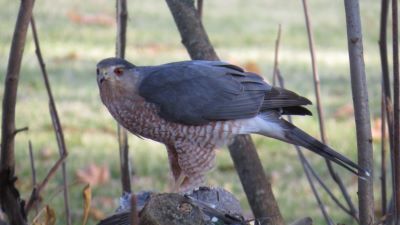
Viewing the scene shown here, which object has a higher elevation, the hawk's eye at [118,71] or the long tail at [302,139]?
the hawk's eye at [118,71]

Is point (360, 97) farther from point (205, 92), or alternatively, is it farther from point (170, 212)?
point (205, 92)

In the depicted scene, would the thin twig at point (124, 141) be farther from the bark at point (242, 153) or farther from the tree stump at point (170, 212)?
the tree stump at point (170, 212)

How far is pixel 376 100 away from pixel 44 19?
485 cm

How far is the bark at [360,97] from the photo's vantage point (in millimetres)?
2346

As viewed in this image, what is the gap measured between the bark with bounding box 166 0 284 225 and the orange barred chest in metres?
0.13

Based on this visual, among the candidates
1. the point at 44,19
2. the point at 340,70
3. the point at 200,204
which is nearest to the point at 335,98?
the point at 340,70

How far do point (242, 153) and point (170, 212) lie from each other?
1.12m

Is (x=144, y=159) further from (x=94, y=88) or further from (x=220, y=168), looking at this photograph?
(x=94, y=88)

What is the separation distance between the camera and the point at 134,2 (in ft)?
43.2

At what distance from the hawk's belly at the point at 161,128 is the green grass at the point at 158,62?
556mm

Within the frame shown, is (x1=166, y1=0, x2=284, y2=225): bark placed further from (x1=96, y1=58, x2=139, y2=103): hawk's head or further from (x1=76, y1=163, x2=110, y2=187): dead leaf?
(x1=76, y1=163, x2=110, y2=187): dead leaf

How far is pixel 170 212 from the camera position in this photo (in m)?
2.14

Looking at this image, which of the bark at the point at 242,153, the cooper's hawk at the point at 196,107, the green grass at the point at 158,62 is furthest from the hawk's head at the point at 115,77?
the green grass at the point at 158,62

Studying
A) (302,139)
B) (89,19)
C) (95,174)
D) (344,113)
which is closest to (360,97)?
(302,139)
